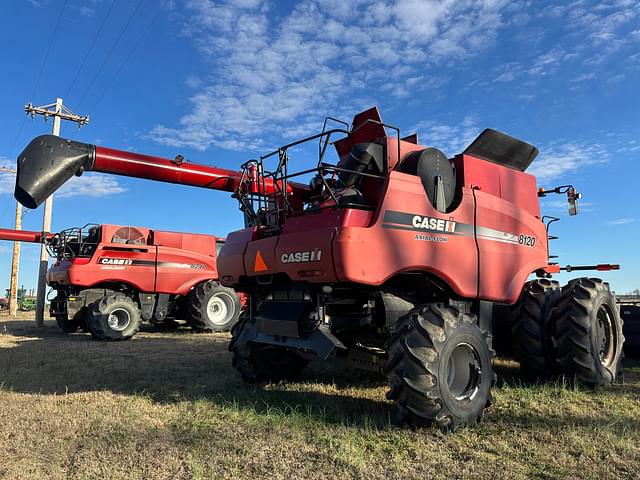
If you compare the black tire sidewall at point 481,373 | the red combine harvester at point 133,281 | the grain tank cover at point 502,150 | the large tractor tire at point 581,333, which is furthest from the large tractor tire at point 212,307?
the black tire sidewall at point 481,373

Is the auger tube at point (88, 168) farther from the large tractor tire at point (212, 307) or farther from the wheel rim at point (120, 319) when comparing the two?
the large tractor tire at point (212, 307)

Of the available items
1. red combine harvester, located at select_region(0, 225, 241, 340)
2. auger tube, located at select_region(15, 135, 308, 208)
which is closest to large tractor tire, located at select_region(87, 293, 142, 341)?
red combine harvester, located at select_region(0, 225, 241, 340)

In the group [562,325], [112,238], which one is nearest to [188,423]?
[562,325]

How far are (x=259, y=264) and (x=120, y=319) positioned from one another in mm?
8116

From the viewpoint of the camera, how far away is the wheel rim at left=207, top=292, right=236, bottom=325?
13.6 m

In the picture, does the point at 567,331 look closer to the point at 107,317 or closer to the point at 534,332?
the point at 534,332

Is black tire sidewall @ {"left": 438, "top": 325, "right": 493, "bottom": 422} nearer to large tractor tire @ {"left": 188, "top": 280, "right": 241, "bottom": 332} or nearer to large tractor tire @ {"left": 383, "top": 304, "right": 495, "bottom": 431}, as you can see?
large tractor tire @ {"left": 383, "top": 304, "right": 495, "bottom": 431}

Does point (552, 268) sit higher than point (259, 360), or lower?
higher

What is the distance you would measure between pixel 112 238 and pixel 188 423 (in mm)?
9889

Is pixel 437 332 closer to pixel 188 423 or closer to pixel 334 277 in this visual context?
pixel 334 277

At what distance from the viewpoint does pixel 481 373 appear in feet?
15.2

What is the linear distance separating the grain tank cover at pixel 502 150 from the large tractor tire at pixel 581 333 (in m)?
1.68

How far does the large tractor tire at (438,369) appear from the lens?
4098 mm

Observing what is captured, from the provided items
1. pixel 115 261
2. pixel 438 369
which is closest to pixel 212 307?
pixel 115 261
